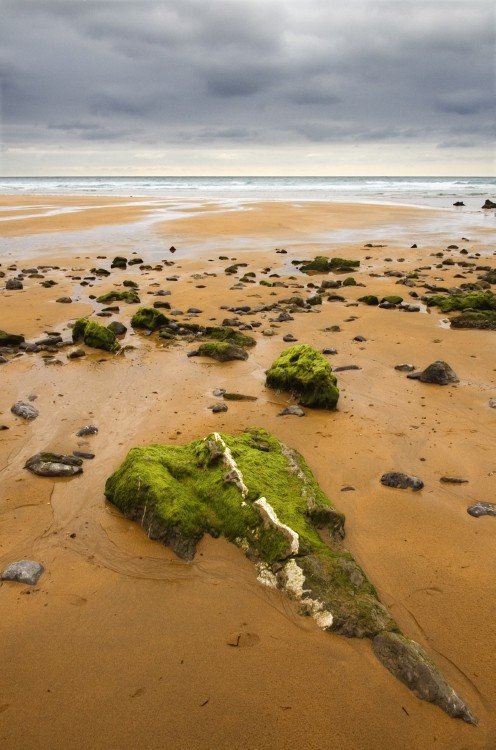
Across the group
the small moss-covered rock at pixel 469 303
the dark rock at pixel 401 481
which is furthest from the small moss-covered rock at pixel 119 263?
the dark rock at pixel 401 481

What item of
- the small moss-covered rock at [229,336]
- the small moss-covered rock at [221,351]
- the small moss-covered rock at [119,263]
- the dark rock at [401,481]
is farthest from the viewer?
the small moss-covered rock at [119,263]

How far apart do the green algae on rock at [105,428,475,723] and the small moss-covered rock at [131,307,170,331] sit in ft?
21.2

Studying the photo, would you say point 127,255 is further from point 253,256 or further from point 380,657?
point 380,657

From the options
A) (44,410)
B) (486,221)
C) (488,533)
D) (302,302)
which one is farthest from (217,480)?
(486,221)

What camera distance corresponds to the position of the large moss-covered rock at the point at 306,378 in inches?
330

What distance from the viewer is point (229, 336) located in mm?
11633

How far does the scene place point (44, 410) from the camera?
26.9 feet

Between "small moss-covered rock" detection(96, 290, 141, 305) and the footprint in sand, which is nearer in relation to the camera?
the footprint in sand

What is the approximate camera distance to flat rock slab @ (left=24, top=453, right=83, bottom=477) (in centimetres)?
639

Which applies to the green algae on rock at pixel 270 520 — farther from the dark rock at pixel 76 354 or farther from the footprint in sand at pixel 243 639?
the dark rock at pixel 76 354

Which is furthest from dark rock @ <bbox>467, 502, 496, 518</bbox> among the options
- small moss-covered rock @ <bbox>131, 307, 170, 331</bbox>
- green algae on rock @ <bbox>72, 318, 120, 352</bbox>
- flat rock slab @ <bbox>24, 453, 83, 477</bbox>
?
small moss-covered rock @ <bbox>131, 307, 170, 331</bbox>

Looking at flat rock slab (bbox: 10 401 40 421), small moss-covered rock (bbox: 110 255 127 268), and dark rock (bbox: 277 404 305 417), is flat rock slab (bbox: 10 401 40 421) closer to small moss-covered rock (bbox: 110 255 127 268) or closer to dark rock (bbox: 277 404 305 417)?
dark rock (bbox: 277 404 305 417)

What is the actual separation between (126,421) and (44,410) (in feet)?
4.46

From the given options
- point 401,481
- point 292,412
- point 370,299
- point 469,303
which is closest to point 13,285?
point 370,299
